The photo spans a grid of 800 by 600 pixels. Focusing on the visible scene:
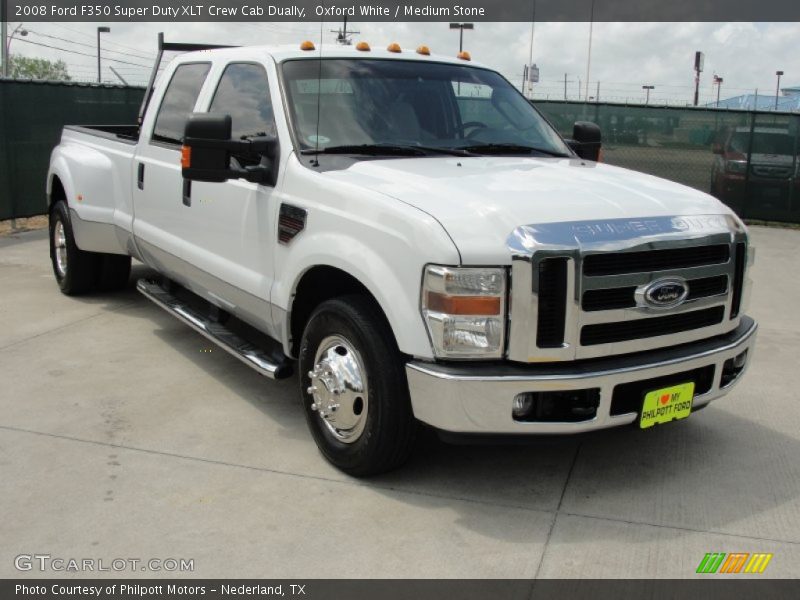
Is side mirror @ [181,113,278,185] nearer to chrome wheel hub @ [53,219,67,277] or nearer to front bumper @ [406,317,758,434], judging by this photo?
front bumper @ [406,317,758,434]

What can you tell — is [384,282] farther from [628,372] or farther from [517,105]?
[517,105]

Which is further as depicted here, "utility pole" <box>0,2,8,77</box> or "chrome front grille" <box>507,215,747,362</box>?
"utility pole" <box>0,2,8,77</box>

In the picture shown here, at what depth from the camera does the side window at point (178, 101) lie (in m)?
5.55

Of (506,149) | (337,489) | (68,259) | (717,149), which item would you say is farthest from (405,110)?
(717,149)

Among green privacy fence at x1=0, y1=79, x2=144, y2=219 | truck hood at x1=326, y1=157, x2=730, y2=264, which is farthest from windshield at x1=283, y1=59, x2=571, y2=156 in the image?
green privacy fence at x1=0, y1=79, x2=144, y2=219

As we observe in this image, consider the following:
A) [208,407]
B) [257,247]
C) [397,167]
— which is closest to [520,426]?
[397,167]

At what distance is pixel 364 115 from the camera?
15.1ft

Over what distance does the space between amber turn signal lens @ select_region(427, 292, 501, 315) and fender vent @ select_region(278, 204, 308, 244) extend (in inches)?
41.2

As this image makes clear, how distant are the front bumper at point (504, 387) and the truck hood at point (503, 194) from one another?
1.49 feet

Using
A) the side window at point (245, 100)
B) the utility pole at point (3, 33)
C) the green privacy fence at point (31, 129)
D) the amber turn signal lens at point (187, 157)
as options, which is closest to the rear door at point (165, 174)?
the side window at point (245, 100)

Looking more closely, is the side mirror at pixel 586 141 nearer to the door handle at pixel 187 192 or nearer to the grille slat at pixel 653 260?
the grille slat at pixel 653 260

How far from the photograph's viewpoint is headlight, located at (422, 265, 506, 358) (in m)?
3.36

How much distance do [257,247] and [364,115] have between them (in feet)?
2.96

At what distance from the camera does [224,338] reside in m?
5.02
